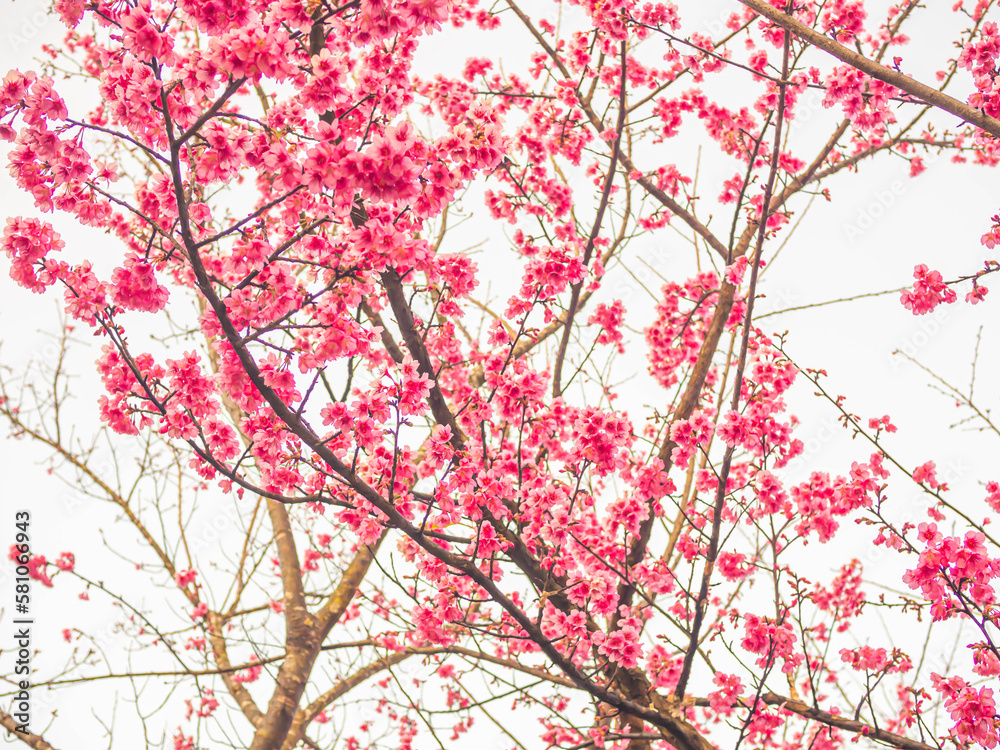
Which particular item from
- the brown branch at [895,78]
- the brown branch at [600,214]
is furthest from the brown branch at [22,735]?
the brown branch at [895,78]

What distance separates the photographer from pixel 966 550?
2441 millimetres

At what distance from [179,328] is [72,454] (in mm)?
1513

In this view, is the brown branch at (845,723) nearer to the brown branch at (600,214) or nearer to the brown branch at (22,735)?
the brown branch at (600,214)

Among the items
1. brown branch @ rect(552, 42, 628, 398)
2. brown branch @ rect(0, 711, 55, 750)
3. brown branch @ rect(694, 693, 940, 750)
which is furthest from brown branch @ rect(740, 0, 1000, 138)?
brown branch @ rect(0, 711, 55, 750)

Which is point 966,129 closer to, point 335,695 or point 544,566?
point 544,566

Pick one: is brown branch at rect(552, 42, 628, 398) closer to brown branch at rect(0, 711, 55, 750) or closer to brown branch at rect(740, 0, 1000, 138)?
brown branch at rect(740, 0, 1000, 138)

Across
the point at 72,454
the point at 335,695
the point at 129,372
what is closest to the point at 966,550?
the point at 129,372

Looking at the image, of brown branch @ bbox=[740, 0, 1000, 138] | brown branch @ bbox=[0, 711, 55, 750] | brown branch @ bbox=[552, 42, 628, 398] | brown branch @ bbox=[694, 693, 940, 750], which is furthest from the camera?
brown branch @ bbox=[0, 711, 55, 750]

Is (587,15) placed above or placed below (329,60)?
above

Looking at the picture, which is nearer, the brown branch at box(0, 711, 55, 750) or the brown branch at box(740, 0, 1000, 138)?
the brown branch at box(740, 0, 1000, 138)

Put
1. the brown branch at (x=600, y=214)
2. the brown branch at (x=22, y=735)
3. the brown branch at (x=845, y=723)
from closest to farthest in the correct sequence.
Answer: the brown branch at (x=845, y=723) → the brown branch at (x=600, y=214) → the brown branch at (x=22, y=735)

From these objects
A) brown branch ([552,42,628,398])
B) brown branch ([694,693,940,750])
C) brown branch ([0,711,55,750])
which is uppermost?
brown branch ([552,42,628,398])

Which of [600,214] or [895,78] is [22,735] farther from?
[895,78]

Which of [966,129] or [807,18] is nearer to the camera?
[807,18]
